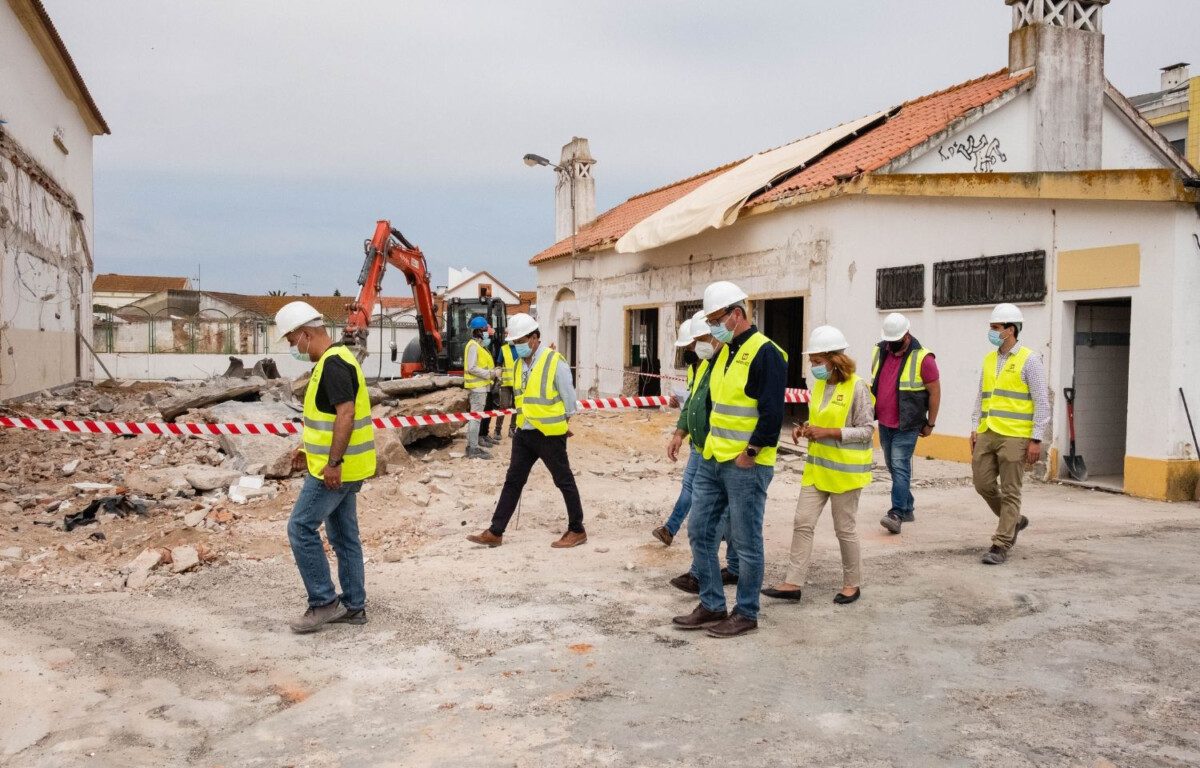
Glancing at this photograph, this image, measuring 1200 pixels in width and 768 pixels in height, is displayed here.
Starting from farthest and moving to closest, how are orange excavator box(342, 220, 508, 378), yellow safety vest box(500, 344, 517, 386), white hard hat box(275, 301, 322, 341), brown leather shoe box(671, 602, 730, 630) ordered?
orange excavator box(342, 220, 508, 378), yellow safety vest box(500, 344, 517, 386), white hard hat box(275, 301, 322, 341), brown leather shoe box(671, 602, 730, 630)

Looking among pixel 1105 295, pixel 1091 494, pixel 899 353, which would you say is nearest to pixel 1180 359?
pixel 1105 295

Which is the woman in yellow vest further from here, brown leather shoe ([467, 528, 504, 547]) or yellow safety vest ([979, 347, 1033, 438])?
brown leather shoe ([467, 528, 504, 547])

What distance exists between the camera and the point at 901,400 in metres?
7.77

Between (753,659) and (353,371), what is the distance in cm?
267

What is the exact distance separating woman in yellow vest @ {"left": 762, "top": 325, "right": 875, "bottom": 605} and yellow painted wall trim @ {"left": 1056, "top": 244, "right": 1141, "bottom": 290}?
5510 mm

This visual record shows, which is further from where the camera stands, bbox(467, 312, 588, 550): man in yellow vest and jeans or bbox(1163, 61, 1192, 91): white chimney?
bbox(1163, 61, 1192, 91): white chimney

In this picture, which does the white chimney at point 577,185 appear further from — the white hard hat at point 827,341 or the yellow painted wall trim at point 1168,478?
the white hard hat at point 827,341

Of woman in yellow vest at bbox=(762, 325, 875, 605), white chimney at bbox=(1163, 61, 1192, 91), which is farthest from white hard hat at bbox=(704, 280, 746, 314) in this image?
white chimney at bbox=(1163, 61, 1192, 91)

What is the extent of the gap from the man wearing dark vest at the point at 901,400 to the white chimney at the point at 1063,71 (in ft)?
24.3

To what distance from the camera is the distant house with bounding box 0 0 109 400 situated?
13.8 m

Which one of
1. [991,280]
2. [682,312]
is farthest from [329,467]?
[682,312]

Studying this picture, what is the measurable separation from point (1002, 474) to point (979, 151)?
874cm

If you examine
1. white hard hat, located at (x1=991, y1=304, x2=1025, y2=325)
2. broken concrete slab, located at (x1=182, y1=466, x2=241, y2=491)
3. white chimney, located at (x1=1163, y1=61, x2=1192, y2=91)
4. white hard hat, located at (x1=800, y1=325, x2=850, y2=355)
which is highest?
white chimney, located at (x1=1163, y1=61, x2=1192, y2=91)

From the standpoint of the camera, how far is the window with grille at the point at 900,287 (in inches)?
472
